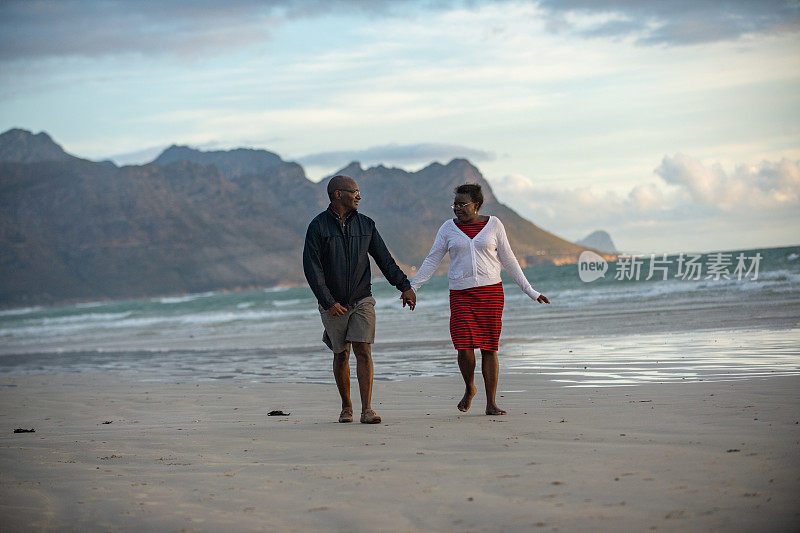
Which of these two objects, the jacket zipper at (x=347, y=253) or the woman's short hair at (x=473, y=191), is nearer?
the jacket zipper at (x=347, y=253)

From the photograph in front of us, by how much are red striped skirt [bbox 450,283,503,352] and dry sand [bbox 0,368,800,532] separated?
0.58m

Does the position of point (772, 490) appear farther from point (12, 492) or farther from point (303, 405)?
point (303, 405)

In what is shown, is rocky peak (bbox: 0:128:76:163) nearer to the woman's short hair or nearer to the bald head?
the bald head

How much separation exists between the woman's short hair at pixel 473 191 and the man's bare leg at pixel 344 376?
1.50m

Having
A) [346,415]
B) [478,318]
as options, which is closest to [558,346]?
[478,318]

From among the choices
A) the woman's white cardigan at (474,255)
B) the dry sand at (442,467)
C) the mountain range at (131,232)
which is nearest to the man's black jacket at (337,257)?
the woman's white cardigan at (474,255)

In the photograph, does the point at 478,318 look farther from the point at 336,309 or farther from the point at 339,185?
the point at 339,185

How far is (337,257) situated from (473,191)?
1198 mm

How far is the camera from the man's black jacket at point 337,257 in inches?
224

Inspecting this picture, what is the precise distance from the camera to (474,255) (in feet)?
19.4

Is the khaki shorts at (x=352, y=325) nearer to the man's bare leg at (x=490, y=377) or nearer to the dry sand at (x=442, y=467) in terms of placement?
the dry sand at (x=442, y=467)

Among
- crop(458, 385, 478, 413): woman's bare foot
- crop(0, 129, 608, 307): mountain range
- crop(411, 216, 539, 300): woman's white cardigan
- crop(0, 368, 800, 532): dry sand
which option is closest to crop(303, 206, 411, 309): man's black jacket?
crop(411, 216, 539, 300): woman's white cardigan

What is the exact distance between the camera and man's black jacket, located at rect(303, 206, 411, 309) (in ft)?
18.7

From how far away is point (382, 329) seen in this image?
64.3 feet
